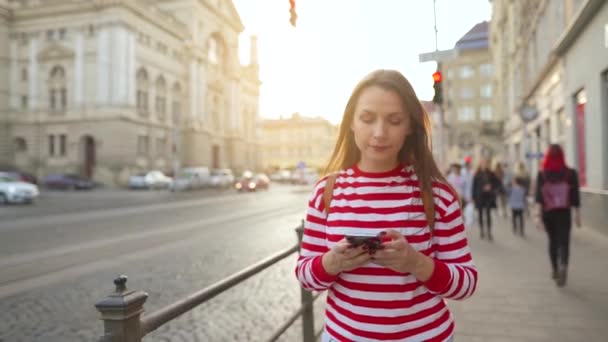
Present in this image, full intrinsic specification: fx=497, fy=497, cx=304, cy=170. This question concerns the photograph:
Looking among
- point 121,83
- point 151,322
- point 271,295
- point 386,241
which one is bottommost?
point 271,295

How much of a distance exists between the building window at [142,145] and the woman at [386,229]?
46149mm

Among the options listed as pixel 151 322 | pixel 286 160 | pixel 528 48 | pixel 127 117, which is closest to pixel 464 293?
pixel 151 322

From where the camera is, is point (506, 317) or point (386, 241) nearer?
point (386, 241)

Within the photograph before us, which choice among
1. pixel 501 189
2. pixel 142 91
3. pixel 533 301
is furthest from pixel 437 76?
pixel 142 91

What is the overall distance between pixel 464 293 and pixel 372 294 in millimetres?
314

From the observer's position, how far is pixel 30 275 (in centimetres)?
721

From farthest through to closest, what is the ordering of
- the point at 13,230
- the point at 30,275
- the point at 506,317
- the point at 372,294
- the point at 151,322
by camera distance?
the point at 13,230 < the point at 30,275 < the point at 506,317 < the point at 151,322 < the point at 372,294

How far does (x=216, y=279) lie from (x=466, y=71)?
215 ft

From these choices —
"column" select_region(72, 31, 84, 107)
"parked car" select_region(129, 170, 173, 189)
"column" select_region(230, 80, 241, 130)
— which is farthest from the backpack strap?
"column" select_region(230, 80, 241, 130)

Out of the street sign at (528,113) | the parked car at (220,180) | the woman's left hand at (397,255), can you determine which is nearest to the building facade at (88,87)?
the parked car at (220,180)

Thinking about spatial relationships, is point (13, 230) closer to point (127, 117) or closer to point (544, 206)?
point (544, 206)

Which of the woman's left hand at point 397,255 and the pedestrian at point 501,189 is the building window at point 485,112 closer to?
the pedestrian at point 501,189

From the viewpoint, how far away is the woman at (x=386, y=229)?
158 cm

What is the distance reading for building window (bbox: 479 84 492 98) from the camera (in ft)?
214
